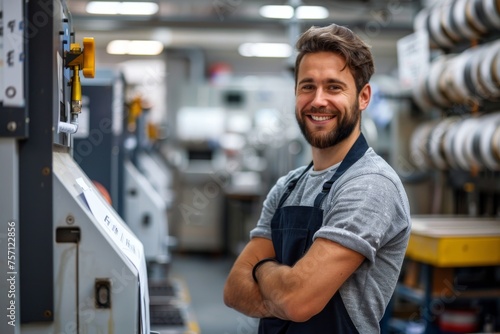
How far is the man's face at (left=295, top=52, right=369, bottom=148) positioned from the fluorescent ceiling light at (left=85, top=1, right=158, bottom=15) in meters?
6.48

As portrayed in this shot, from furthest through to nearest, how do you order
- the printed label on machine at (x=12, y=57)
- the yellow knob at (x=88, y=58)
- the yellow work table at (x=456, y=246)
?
the yellow work table at (x=456, y=246) < the yellow knob at (x=88, y=58) < the printed label on machine at (x=12, y=57)

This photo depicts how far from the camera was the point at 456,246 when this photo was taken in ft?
13.0

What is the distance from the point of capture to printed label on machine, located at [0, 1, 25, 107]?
1630 millimetres

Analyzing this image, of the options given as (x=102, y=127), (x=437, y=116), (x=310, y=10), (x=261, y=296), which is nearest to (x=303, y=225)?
(x=261, y=296)

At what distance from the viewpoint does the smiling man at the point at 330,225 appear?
184cm

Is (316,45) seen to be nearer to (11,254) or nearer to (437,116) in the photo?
(11,254)

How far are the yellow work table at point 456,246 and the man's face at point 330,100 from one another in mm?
2146

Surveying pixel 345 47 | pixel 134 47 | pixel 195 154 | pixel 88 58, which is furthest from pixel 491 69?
pixel 134 47

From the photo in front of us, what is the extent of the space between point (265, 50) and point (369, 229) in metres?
11.2

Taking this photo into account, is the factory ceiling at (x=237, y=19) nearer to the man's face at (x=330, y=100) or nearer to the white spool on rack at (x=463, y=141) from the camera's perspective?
the white spool on rack at (x=463, y=141)

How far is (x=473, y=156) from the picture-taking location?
445 cm

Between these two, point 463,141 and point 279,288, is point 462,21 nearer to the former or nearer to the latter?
point 463,141

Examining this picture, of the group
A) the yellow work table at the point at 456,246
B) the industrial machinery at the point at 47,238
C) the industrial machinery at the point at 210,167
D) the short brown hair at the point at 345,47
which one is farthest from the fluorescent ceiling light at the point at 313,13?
the industrial machinery at the point at 47,238

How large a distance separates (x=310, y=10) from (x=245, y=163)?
2623 mm
